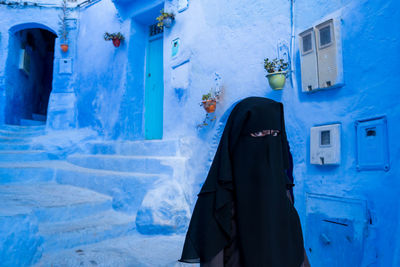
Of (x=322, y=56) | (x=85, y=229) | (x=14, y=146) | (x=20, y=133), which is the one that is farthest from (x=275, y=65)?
(x=20, y=133)

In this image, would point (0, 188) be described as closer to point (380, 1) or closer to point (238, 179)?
point (238, 179)

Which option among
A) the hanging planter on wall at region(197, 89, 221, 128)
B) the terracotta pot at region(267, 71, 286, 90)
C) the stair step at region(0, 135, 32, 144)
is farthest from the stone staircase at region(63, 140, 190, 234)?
the stair step at region(0, 135, 32, 144)

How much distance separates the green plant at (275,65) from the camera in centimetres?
287

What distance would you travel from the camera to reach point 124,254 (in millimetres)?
2758

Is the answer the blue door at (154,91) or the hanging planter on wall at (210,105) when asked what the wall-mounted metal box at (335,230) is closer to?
the hanging planter on wall at (210,105)

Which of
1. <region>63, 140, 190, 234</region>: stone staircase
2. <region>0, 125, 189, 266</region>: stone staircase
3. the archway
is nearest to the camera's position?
<region>0, 125, 189, 266</region>: stone staircase

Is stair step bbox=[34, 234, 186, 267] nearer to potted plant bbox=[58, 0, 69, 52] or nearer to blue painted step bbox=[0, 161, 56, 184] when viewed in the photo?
blue painted step bbox=[0, 161, 56, 184]

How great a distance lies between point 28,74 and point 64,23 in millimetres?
2793

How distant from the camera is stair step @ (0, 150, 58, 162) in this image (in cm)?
517

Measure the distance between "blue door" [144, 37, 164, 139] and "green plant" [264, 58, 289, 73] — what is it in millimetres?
3050

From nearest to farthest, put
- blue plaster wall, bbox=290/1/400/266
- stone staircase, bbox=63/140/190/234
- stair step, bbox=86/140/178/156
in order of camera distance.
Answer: blue plaster wall, bbox=290/1/400/266, stone staircase, bbox=63/140/190/234, stair step, bbox=86/140/178/156

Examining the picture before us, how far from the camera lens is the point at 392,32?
2.11 meters

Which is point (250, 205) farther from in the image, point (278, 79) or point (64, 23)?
point (64, 23)

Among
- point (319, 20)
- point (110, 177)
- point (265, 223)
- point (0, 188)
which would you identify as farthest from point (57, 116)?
point (265, 223)
